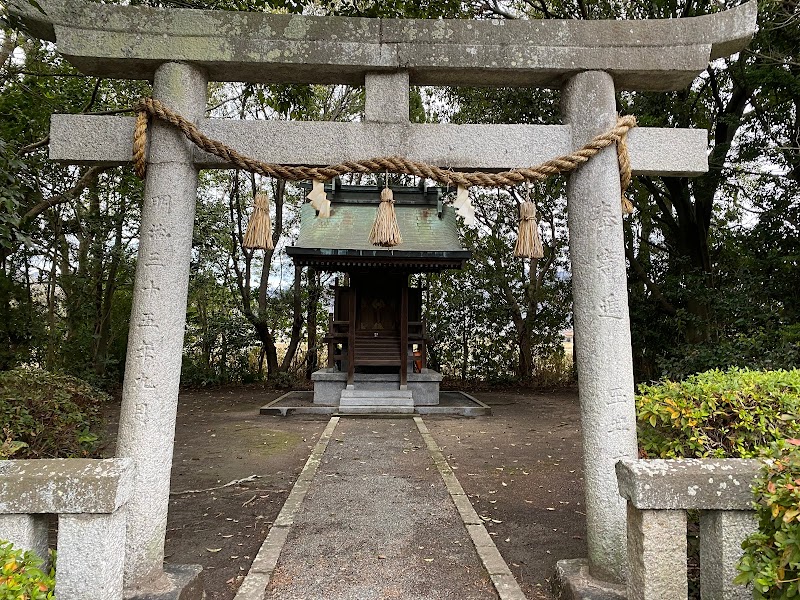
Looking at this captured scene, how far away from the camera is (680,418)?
279 centimetres

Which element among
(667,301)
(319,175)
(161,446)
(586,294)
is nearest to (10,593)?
(161,446)

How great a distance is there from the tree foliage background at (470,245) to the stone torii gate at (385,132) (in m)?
1.57

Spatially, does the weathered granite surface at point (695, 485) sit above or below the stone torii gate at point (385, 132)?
below

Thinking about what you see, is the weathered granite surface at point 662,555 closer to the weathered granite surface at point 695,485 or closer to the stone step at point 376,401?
the weathered granite surface at point 695,485

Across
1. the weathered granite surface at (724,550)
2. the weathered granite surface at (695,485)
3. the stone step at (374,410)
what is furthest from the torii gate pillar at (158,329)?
the stone step at (374,410)

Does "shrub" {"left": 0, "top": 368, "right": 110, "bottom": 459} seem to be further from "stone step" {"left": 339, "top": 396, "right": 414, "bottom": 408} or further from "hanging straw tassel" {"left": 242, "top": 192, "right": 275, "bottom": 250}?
"stone step" {"left": 339, "top": 396, "right": 414, "bottom": 408}

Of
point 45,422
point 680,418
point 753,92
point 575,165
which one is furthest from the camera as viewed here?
point 753,92

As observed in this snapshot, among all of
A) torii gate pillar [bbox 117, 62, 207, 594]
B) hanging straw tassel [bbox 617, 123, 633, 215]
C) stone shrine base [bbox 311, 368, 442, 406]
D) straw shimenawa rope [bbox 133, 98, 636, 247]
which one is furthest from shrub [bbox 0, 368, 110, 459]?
stone shrine base [bbox 311, 368, 442, 406]

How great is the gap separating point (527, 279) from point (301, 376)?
302 inches

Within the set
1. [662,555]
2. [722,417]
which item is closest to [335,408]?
[722,417]

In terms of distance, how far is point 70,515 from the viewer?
2.15 m

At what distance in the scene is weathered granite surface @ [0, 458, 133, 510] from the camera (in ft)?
6.88

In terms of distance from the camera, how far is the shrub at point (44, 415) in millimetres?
3342

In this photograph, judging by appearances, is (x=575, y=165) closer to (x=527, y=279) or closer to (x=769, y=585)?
(x=769, y=585)
